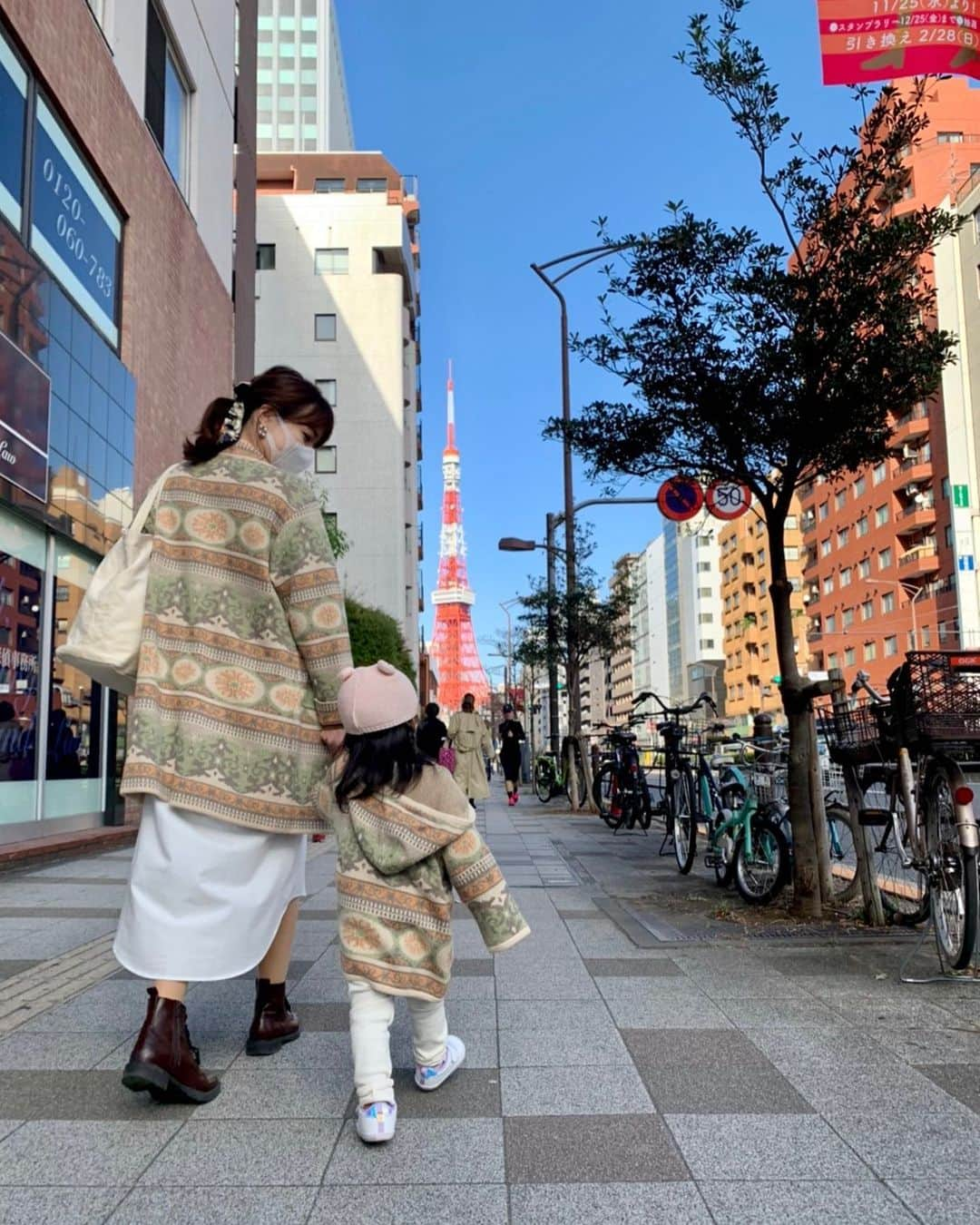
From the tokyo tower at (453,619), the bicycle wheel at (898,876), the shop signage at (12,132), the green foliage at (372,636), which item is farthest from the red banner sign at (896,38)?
the tokyo tower at (453,619)

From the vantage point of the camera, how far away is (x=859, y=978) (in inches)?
179

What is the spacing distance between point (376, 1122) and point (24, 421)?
8.71 meters

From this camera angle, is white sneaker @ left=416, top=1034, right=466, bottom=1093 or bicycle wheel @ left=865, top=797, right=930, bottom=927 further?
bicycle wheel @ left=865, top=797, right=930, bottom=927

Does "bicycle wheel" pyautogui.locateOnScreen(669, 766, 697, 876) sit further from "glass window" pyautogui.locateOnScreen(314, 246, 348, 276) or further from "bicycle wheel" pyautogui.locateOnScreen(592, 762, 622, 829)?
"glass window" pyautogui.locateOnScreen(314, 246, 348, 276)

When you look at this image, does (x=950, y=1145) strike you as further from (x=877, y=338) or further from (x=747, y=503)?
(x=747, y=503)

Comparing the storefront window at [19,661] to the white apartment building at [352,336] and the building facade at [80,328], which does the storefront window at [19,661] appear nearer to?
the building facade at [80,328]

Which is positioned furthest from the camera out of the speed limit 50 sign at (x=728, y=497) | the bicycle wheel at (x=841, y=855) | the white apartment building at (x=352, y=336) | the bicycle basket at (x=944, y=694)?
the white apartment building at (x=352, y=336)

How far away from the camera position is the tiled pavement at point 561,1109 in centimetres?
237

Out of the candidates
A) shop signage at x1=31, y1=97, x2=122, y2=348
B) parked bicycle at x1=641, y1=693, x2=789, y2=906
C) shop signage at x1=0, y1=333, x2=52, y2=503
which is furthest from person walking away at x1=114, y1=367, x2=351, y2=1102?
shop signage at x1=31, y1=97, x2=122, y2=348

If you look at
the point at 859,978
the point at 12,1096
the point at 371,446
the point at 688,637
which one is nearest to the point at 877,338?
the point at 859,978

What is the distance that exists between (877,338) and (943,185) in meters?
57.0

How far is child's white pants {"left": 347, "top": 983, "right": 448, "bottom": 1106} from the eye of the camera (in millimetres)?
2699

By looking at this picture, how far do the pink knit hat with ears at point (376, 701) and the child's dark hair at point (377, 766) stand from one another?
3 centimetres

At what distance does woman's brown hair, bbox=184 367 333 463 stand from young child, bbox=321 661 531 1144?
0.88 metres
